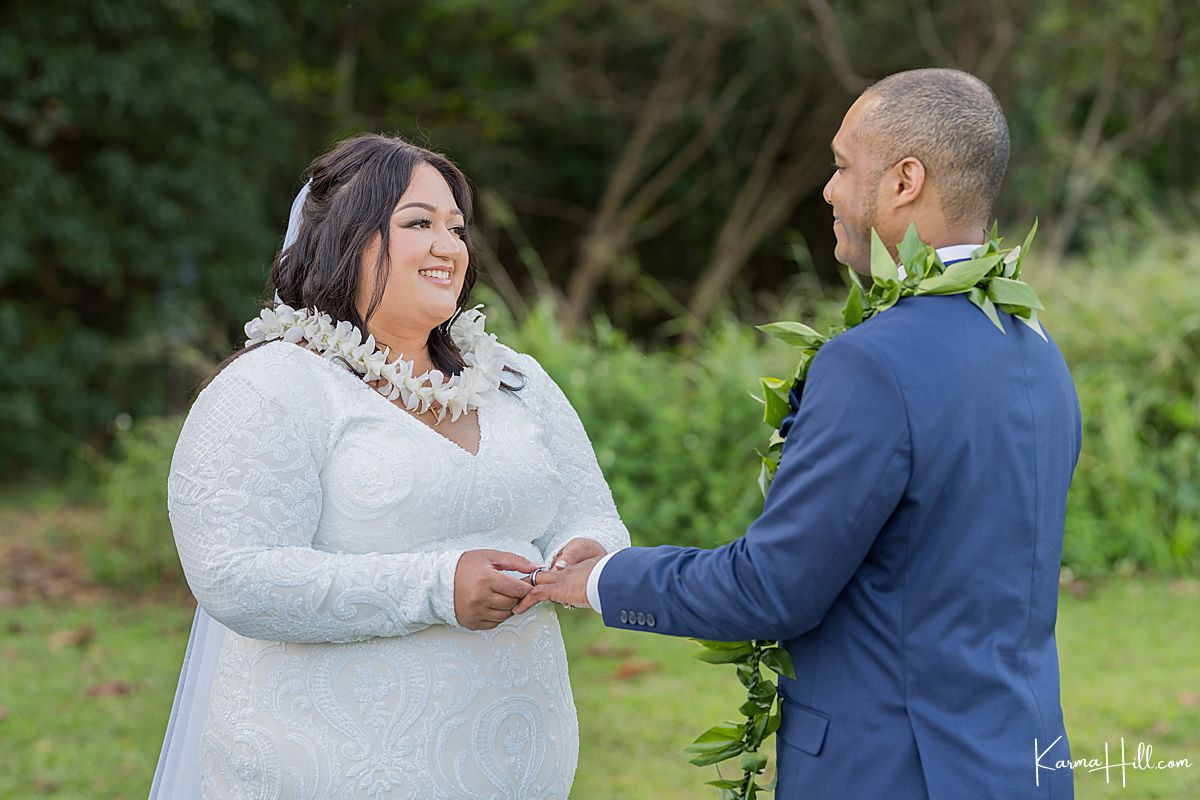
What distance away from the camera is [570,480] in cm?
322

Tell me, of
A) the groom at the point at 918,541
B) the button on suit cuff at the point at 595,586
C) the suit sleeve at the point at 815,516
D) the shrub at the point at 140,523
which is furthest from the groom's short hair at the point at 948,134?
the shrub at the point at 140,523

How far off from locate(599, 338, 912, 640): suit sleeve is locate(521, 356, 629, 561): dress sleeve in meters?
0.67

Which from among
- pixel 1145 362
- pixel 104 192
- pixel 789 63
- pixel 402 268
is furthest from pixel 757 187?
pixel 402 268

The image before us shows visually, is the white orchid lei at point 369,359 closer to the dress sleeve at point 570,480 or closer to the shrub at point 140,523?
the dress sleeve at point 570,480

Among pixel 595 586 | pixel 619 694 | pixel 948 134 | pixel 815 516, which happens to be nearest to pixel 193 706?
pixel 595 586

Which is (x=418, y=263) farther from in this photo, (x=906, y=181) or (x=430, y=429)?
(x=906, y=181)

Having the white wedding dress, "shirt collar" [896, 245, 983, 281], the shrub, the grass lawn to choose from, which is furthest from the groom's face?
the shrub

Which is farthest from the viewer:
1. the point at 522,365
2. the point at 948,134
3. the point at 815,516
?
the point at 522,365

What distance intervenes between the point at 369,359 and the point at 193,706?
3.21 feet

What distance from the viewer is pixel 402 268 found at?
9.75ft

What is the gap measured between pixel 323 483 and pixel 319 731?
518 millimetres

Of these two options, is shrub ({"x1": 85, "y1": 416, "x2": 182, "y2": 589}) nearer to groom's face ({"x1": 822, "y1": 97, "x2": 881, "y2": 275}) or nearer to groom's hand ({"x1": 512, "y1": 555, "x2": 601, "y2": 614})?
groom's hand ({"x1": 512, "y1": 555, "x2": 601, "y2": 614})

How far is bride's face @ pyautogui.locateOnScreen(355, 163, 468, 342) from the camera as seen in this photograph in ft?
9.76

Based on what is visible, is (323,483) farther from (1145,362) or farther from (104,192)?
(104,192)
